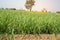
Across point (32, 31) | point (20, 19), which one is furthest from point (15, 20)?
point (32, 31)

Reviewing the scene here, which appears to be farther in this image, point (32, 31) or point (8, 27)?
point (32, 31)

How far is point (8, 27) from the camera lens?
10.4 feet

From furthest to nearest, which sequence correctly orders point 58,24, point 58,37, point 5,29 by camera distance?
point 58,24 → point 58,37 → point 5,29

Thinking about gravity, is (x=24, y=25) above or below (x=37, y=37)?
above

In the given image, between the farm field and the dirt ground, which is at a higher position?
the farm field

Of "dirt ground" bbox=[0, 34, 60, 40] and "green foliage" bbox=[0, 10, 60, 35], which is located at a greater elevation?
"green foliage" bbox=[0, 10, 60, 35]

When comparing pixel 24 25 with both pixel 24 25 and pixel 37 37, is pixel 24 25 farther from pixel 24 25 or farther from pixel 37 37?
pixel 37 37

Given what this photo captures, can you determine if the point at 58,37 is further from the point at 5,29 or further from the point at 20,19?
the point at 5,29

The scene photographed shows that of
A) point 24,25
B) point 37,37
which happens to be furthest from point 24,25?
point 37,37

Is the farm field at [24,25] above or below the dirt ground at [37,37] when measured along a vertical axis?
above

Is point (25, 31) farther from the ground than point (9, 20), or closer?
closer

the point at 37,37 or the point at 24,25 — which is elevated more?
the point at 24,25

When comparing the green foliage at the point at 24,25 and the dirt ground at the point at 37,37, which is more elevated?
the green foliage at the point at 24,25

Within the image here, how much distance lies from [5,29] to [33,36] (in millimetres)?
563
